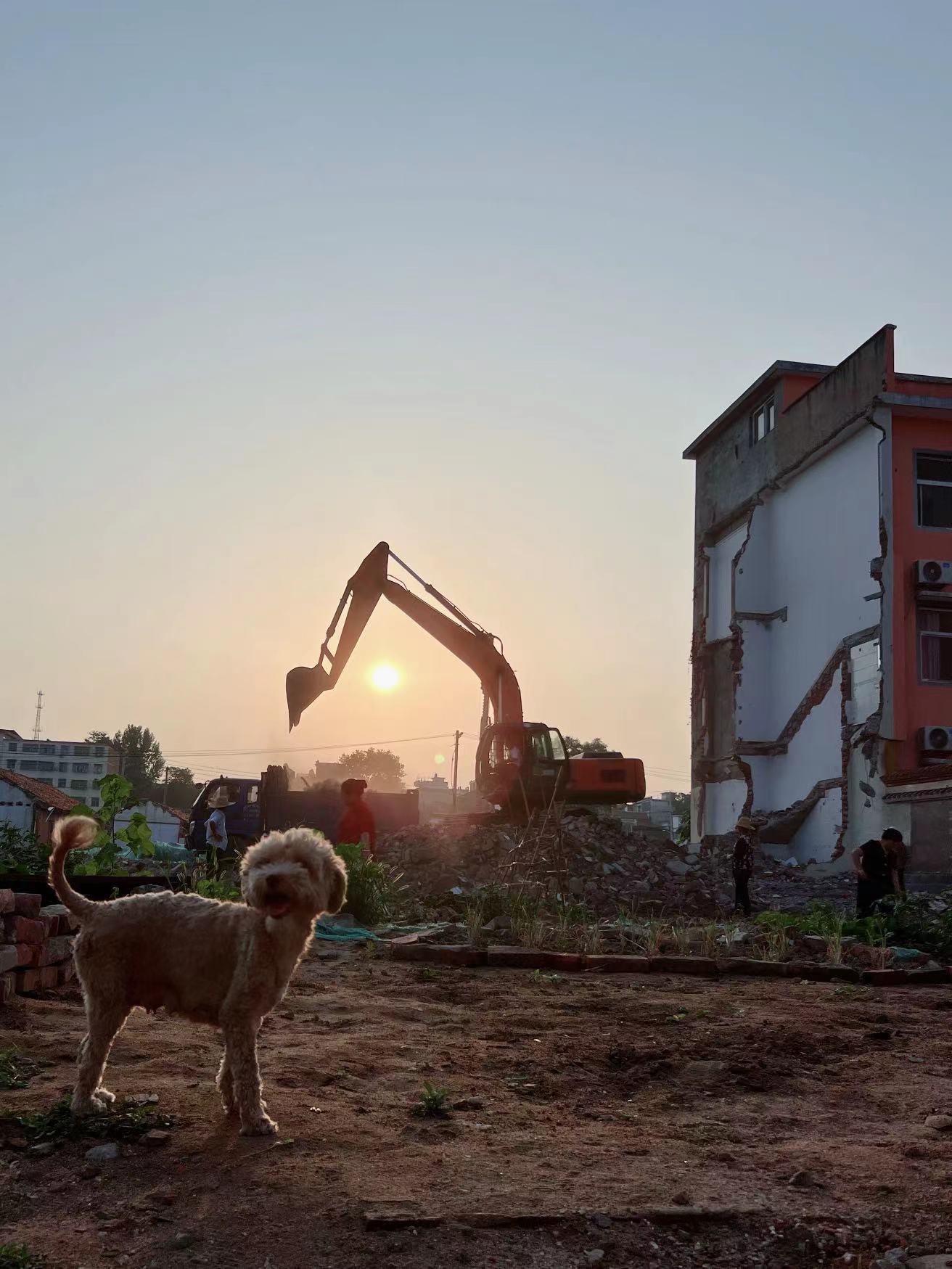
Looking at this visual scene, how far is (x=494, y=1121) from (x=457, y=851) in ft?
54.1

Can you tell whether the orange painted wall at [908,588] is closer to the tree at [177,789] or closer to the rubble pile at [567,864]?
the rubble pile at [567,864]

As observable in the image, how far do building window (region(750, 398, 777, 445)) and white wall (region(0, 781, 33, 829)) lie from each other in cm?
4049

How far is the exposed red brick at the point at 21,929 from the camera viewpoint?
7.00 meters

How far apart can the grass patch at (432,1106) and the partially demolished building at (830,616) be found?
17038 mm

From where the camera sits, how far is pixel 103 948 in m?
4.96

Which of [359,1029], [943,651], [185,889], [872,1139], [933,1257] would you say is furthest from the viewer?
[943,651]

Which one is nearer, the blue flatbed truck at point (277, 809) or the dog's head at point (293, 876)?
the dog's head at point (293, 876)

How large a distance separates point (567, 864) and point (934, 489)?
12.4 meters

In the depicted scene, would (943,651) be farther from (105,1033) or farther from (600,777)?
(105,1033)

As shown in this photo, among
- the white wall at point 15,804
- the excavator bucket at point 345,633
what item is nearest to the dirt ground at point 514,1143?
the excavator bucket at point 345,633

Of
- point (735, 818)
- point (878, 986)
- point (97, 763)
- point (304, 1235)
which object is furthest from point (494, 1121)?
point (97, 763)

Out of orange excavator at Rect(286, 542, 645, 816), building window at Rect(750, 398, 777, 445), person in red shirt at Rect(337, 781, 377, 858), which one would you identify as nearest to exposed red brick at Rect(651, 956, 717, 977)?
person in red shirt at Rect(337, 781, 377, 858)

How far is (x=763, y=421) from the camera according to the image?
30.7 metres

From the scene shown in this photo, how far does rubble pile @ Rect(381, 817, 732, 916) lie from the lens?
16.3 meters
